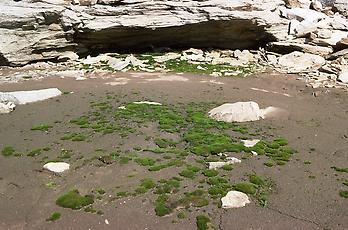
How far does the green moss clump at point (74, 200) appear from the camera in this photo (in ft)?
44.4

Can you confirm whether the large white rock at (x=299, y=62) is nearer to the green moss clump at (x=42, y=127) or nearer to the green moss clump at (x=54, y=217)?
the green moss clump at (x=42, y=127)

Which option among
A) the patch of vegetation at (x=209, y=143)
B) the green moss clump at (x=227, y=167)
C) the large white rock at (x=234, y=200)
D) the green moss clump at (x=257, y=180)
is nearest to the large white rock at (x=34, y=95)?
the patch of vegetation at (x=209, y=143)

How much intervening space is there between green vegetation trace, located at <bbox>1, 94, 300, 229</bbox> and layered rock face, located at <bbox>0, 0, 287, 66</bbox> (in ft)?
47.8

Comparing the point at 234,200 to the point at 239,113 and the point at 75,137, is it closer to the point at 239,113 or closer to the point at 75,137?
the point at 75,137

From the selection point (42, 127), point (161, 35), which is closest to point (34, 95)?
point (42, 127)

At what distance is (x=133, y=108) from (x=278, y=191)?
Answer: 35.0ft

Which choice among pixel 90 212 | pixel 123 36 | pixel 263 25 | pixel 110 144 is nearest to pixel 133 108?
pixel 110 144

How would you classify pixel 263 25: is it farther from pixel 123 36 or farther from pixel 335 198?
pixel 335 198

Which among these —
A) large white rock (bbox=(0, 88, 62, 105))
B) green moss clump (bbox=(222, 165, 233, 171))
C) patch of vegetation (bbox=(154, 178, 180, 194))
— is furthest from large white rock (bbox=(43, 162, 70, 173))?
large white rock (bbox=(0, 88, 62, 105))

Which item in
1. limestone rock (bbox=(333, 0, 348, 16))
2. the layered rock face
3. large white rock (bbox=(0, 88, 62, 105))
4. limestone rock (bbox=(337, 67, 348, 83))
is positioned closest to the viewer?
large white rock (bbox=(0, 88, 62, 105))

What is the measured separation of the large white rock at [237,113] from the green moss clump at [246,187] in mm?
7255

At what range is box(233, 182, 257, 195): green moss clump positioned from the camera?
1422 centimetres

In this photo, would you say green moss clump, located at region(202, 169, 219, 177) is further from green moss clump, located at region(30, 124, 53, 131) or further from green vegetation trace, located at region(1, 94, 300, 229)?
green moss clump, located at region(30, 124, 53, 131)

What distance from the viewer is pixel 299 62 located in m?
33.9
